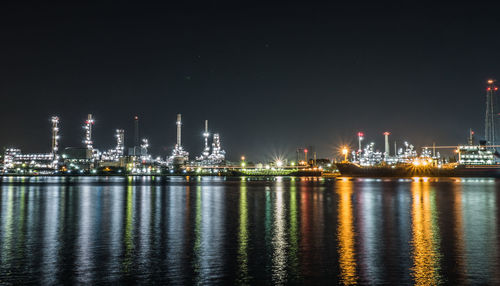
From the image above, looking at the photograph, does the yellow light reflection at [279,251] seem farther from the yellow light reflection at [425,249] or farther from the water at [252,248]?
the yellow light reflection at [425,249]

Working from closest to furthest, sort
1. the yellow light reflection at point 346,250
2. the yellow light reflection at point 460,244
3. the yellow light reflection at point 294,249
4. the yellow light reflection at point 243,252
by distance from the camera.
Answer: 1. the yellow light reflection at point 243,252
2. the yellow light reflection at point 346,250
3. the yellow light reflection at point 294,249
4. the yellow light reflection at point 460,244

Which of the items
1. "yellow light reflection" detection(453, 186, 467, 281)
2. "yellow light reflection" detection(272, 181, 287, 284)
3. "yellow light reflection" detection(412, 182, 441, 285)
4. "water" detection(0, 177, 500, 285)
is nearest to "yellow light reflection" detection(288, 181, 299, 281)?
"water" detection(0, 177, 500, 285)

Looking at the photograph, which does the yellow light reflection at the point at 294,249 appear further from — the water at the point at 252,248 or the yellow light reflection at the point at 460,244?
the yellow light reflection at the point at 460,244

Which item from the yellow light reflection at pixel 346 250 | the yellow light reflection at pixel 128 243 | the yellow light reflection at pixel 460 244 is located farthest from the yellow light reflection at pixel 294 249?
Result: the yellow light reflection at pixel 128 243

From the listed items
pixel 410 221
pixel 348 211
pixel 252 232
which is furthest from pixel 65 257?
pixel 348 211

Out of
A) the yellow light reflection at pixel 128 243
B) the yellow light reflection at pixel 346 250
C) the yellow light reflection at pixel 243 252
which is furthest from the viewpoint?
the yellow light reflection at pixel 128 243

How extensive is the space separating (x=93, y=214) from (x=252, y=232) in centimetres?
1265

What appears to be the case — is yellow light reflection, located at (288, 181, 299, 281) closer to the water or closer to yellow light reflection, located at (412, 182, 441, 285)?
the water

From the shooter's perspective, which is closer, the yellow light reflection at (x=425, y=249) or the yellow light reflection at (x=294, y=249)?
the yellow light reflection at (x=425, y=249)

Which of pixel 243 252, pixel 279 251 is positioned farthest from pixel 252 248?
pixel 279 251

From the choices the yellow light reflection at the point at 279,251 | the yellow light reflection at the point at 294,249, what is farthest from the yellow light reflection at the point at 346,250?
the yellow light reflection at the point at 279,251

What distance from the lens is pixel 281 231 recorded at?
1881cm

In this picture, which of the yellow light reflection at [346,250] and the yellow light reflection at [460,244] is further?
the yellow light reflection at [460,244]

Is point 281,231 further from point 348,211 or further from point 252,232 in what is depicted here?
point 348,211
